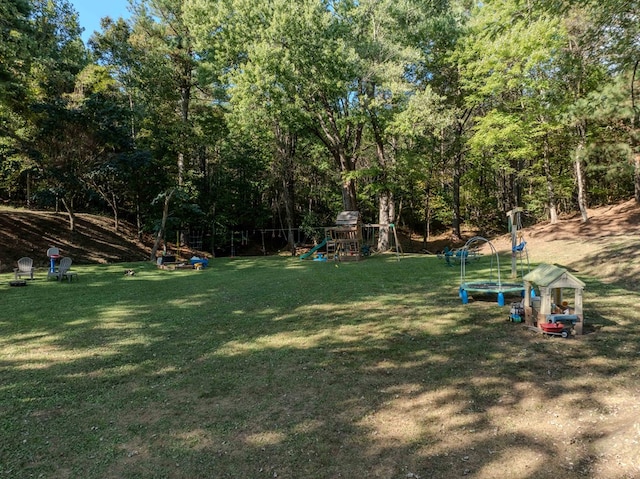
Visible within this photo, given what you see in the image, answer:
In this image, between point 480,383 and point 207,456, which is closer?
point 207,456

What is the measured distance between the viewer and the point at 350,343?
6.19 metres

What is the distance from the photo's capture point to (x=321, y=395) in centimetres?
443

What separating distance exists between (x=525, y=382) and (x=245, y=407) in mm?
3160

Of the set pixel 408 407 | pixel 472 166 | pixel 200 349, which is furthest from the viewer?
pixel 472 166

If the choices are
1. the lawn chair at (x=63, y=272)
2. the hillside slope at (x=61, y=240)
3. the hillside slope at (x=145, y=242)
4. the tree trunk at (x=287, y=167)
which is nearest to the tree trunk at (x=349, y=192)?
the tree trunk at (x=287, y=167)

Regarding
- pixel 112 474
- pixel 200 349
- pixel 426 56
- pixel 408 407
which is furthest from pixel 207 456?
pixel 426 56

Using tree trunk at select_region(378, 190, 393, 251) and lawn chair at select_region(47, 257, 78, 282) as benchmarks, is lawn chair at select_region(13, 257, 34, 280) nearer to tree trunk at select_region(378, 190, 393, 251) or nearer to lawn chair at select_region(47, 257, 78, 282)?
lawn chair at select_region(47, 257, 78, 282)

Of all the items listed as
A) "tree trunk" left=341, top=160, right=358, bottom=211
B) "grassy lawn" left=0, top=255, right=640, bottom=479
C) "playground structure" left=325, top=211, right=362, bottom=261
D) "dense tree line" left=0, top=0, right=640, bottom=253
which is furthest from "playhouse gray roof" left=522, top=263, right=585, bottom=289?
"tree trunk" left=341, top=160, right=358, bottom=211

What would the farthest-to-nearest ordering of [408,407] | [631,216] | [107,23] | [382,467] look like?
1. [107,23]
2. [631,216]
3. [408,407]
4. [382,467]

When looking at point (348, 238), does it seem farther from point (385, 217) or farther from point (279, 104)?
point (279, 104)

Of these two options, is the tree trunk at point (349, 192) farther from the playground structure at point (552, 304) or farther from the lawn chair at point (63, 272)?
the playground structure at point (552, 304)

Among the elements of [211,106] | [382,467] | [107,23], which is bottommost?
[382,467]

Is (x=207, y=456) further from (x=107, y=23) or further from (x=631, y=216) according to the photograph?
(x=107, y=23)

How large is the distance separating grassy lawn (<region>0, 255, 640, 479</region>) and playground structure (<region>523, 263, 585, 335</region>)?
272mm
